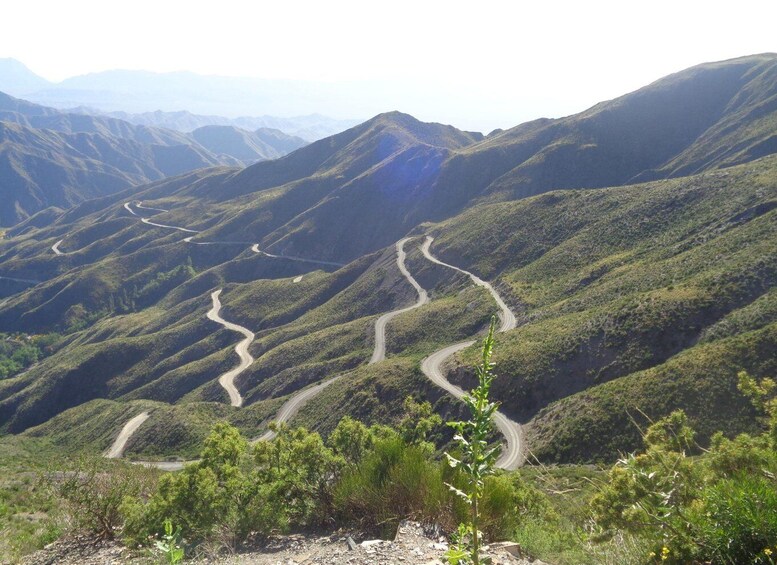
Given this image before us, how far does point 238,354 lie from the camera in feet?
314

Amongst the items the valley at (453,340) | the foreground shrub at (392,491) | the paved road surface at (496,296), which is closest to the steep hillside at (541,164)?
the valley at (453,340)

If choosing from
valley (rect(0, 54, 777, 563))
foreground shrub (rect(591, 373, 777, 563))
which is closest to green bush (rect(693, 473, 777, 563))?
foreground shrub (rect(591, 373, 777, 563))

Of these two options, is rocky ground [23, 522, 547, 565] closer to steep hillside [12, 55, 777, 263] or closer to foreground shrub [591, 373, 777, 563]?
foreground shrub [591, 373, 777, 563]

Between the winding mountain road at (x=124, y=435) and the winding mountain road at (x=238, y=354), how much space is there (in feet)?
44.9

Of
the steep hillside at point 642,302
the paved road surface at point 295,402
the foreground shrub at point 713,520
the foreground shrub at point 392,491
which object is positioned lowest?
the paved road surface at point 295,402

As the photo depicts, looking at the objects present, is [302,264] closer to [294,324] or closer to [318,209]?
[318,209]

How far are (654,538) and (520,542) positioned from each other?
11.2 ft

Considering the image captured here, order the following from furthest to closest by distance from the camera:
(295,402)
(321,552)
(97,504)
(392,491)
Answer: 1. (295,402)
2. (97,504)
3. (392,491)
4. (321,552)

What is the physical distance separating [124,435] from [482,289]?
61.8 m

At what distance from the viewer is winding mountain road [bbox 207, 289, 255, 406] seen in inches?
3217

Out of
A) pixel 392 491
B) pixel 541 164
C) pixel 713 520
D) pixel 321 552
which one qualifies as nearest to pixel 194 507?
pixel 321 552

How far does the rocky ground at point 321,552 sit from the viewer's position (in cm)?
802

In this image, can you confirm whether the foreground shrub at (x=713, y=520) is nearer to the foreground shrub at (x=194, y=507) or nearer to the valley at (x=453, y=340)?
the valley at (x=453, y=340)

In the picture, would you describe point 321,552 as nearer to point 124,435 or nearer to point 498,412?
point 498,412
